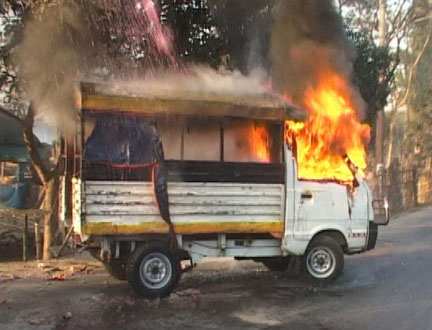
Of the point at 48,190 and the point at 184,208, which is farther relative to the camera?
the point at 48,190

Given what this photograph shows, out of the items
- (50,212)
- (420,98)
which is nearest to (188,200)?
(50,212)

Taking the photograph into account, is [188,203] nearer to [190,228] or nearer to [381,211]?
[190,228]

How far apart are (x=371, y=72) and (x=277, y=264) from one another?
5.82m

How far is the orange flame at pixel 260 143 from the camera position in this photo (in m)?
8.55

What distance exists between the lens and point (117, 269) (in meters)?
8.77

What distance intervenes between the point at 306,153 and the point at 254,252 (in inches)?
63.1

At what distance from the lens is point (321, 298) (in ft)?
26.4

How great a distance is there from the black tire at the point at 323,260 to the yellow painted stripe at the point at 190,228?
0.67 m

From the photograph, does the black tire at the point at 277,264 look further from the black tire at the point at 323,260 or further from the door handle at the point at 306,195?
the door handle at the point at 306,195

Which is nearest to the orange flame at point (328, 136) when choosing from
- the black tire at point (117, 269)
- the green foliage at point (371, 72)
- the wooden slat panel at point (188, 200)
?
the wooden slat panel at point (188, 200)

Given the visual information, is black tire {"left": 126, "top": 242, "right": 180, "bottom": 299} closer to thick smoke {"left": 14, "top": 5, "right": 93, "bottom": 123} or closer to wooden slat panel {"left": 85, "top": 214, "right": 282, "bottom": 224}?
wooden slat panel {"left": 85, "top": 214, "right": 282, "bottom": 224}

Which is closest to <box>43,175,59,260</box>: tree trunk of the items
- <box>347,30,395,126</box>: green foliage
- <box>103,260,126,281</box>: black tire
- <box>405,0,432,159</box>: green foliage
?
<box>103,260,126,281</box>: black tire

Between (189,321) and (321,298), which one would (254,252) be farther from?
(189,321)

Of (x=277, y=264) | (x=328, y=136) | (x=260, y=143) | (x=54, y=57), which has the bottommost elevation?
(x=277, y=264)
